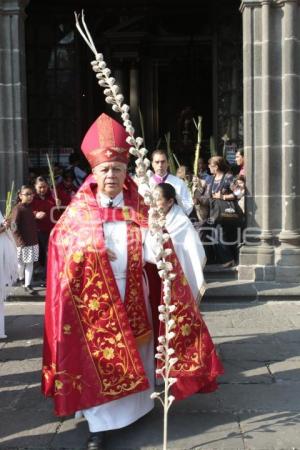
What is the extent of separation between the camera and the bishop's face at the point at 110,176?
3832 millimetres

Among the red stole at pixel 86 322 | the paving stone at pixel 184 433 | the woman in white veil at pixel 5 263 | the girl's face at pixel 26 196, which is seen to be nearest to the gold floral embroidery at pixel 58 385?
the red stole at pixel 86 322

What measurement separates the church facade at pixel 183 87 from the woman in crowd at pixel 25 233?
0.74 meters

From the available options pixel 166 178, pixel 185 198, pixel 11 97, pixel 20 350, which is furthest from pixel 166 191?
pixel 11 97

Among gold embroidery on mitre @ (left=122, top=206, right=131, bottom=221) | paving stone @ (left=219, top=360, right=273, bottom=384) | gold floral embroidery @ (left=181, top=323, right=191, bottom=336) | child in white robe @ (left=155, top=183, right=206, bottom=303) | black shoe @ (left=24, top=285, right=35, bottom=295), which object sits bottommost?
paving stone @ (left=219, top=360, right=273, bottom=384)

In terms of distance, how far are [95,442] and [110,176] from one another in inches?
59.7

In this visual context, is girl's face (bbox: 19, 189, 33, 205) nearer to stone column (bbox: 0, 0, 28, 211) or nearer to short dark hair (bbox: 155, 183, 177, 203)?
stone column (bbox: 0, 0, 28, 211)

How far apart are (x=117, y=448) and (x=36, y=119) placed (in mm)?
9807

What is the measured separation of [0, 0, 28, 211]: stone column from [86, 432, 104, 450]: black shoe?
524cm

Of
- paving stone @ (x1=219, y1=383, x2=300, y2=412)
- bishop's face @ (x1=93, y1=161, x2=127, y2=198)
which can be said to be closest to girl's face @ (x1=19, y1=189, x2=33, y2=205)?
paving stone @ (x1=219, y1=383, x2=300, y2=412)

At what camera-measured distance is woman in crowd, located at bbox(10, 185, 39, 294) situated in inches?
309

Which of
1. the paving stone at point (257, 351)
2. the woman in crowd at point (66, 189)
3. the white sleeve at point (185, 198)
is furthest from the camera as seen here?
the woman in crowd at point (66, 189)

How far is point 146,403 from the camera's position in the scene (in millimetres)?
4062

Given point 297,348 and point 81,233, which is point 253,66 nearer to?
point 297,348

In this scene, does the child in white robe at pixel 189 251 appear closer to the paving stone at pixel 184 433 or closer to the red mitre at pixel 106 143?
the red mitre at pixel 106 143
